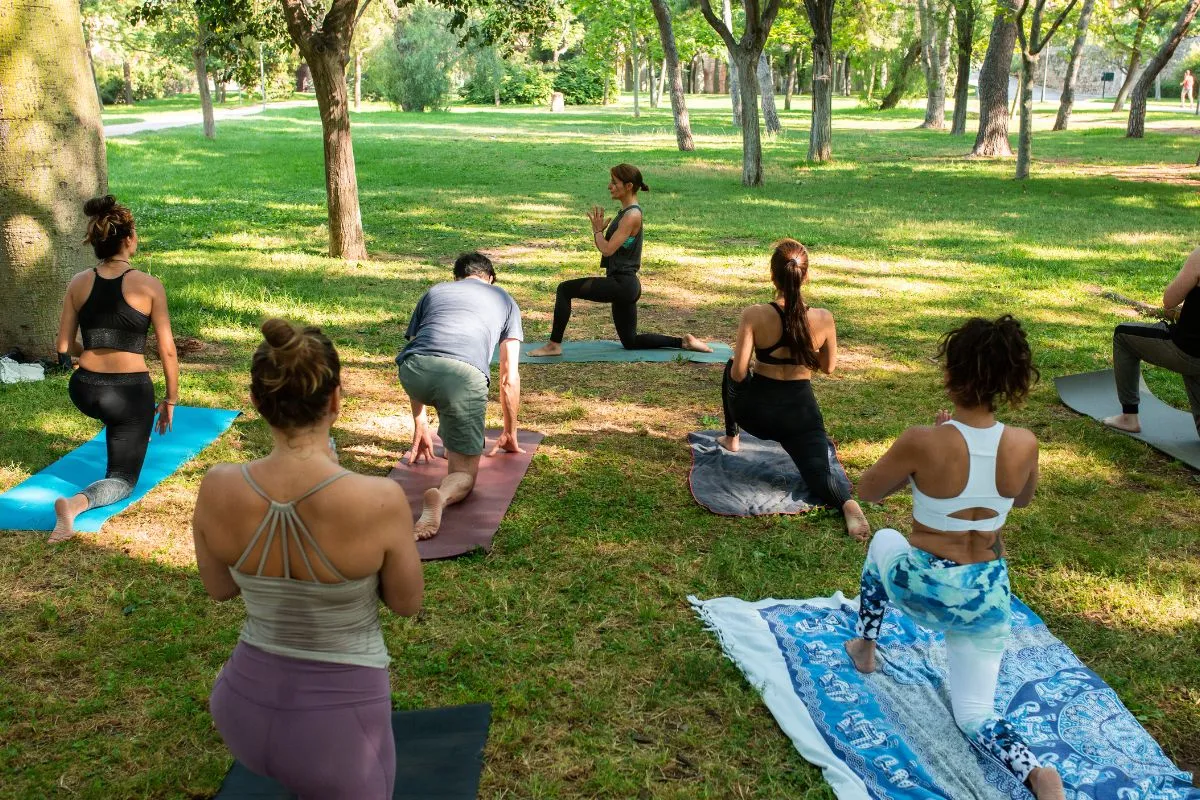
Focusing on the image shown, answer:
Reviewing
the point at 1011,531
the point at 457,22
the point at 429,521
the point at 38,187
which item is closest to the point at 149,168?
the point at 457,22

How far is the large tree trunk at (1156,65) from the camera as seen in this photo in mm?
19375

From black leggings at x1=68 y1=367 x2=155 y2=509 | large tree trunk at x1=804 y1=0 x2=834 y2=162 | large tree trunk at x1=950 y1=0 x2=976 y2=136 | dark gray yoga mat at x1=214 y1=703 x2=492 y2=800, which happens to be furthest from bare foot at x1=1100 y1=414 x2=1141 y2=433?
large tree trunk at x1=950 y1=0 x2=976 y2=136

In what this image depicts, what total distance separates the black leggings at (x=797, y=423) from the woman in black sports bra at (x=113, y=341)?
306cm

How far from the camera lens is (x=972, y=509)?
3.19 metres

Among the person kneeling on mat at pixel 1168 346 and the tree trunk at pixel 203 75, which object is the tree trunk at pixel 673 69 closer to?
the tree trunk at pixel 203 75

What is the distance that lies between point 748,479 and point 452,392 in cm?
176

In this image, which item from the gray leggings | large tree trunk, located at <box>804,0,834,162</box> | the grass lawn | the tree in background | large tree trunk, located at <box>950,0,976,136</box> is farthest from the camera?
large tree trunk, located at <box>950,0,976,136</box>

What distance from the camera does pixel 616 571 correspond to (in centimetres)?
466

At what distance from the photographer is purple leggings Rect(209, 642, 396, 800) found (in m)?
2.33

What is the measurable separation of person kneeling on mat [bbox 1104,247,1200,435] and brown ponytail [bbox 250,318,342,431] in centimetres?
495

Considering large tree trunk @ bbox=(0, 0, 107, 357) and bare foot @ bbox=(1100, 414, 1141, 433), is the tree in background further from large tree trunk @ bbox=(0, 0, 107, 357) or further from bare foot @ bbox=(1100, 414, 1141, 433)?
bare foot @ bbox=(1100, 414, 1141, 433)

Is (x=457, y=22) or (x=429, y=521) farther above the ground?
(x=457, y=22)

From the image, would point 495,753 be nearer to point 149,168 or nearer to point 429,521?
point 429,521

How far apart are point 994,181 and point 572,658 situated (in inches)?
673
